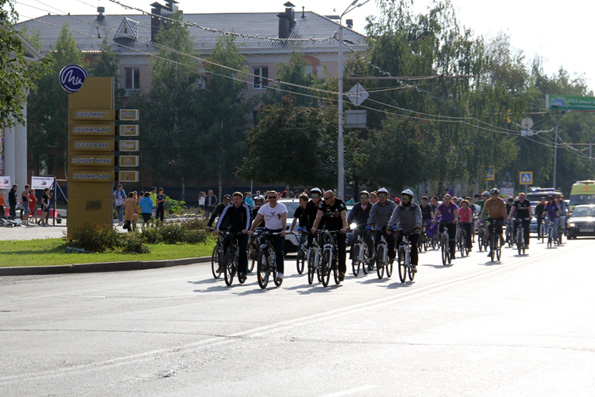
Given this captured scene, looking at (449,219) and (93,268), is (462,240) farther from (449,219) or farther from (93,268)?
(93,268)

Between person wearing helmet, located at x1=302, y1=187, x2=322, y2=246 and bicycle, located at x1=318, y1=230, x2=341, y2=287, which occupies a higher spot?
person wearing helmet, located at x1=302, y1=187, x2=322, y2=246

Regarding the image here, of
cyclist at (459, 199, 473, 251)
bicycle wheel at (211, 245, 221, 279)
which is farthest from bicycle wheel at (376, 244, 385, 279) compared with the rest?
cyclist at (459, 199, 473, 251)

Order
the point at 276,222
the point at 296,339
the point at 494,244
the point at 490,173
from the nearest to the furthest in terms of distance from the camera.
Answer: the point at 296,339 → the point at 276,222 → the point at 494,244 → the point at 490,173

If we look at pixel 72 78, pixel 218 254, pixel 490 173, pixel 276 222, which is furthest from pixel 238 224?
pixel 490 173

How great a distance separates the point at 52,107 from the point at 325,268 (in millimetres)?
61168

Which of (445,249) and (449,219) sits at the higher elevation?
(449,219)

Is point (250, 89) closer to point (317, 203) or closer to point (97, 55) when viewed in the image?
point (97, 55)

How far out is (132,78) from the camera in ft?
260

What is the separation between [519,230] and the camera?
29.1 m

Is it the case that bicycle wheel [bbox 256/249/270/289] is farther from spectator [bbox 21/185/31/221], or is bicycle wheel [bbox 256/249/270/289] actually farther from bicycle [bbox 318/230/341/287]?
spectator [bbox 21/185/31/221]

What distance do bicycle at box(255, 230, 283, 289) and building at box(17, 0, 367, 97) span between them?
57282 mm

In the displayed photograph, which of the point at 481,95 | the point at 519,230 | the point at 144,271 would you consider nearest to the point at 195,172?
the point at 481,95

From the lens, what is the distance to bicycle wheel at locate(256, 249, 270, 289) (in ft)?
53.5

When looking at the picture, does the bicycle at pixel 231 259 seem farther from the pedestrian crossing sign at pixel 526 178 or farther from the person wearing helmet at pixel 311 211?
the pedestrian crossing sign at pixel 526 178
